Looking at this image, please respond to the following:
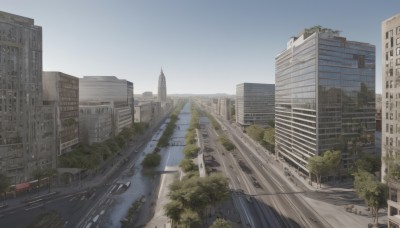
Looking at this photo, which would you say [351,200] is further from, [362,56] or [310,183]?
[362,56]

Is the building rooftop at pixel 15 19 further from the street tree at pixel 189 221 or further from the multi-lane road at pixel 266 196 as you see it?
the multi-lane road at pixel 266 196

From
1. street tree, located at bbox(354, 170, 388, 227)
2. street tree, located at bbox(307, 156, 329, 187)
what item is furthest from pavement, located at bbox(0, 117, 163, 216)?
street tree, located at bbox(354, 170, 388, 227)

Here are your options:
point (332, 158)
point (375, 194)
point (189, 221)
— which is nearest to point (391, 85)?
point (375, 194)

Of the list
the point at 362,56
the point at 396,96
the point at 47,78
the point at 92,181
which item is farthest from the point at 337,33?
the point at 47,78

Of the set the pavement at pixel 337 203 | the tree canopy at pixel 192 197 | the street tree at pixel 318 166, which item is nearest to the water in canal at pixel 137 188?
the tree canopy at pixel 192 197

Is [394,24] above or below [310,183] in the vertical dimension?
above

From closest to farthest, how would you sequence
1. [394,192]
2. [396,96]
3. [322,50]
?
1. [394,192]
2. [396,96]
3. [322,50]
